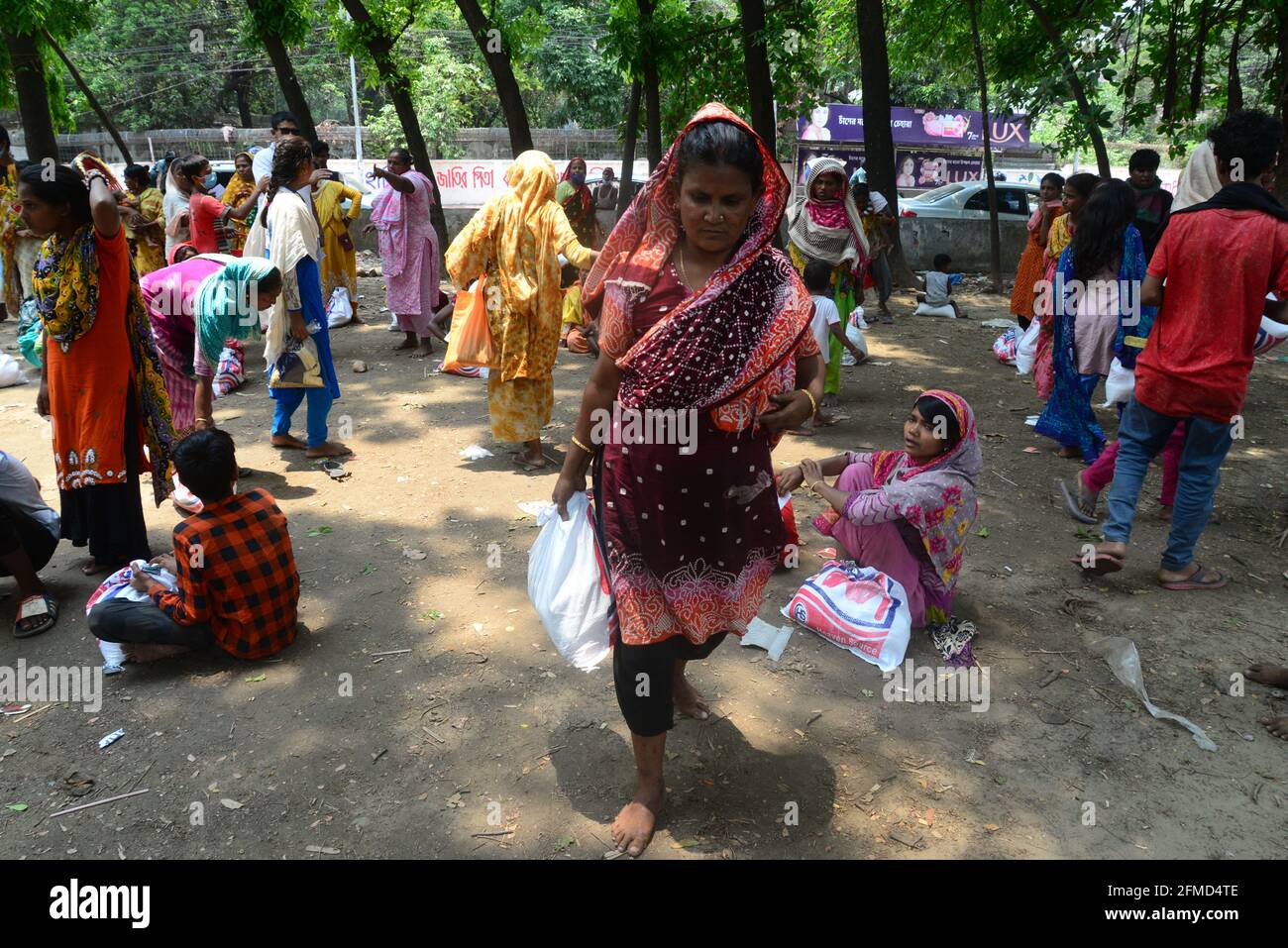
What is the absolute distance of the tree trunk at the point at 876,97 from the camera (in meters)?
11.1

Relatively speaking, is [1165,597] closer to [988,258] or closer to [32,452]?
[32,452]

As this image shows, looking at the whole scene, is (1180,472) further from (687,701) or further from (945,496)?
(687,701)

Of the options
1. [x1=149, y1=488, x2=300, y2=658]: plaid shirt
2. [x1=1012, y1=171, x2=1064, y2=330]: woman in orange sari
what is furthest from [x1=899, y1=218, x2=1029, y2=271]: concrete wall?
[x1=149, y1=488, x2=300, y2=658]: plaid shirt

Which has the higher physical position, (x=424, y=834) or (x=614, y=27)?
(x=614, y=27)

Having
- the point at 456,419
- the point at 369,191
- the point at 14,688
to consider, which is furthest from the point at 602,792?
the point at 369,191

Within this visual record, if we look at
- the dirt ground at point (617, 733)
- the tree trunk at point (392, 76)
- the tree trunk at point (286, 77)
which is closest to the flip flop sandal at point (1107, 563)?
the dirt ground at point (617, 733)

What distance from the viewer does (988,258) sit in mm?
15500

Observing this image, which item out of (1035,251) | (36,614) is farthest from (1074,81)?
(36,614)

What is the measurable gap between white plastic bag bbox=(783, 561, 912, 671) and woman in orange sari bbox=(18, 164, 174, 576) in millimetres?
3080

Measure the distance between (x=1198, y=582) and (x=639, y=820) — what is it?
3.11m

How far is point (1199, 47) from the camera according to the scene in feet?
28.0

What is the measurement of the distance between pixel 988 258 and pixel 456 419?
38.2ft

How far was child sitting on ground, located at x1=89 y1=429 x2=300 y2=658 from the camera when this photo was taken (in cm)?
344
